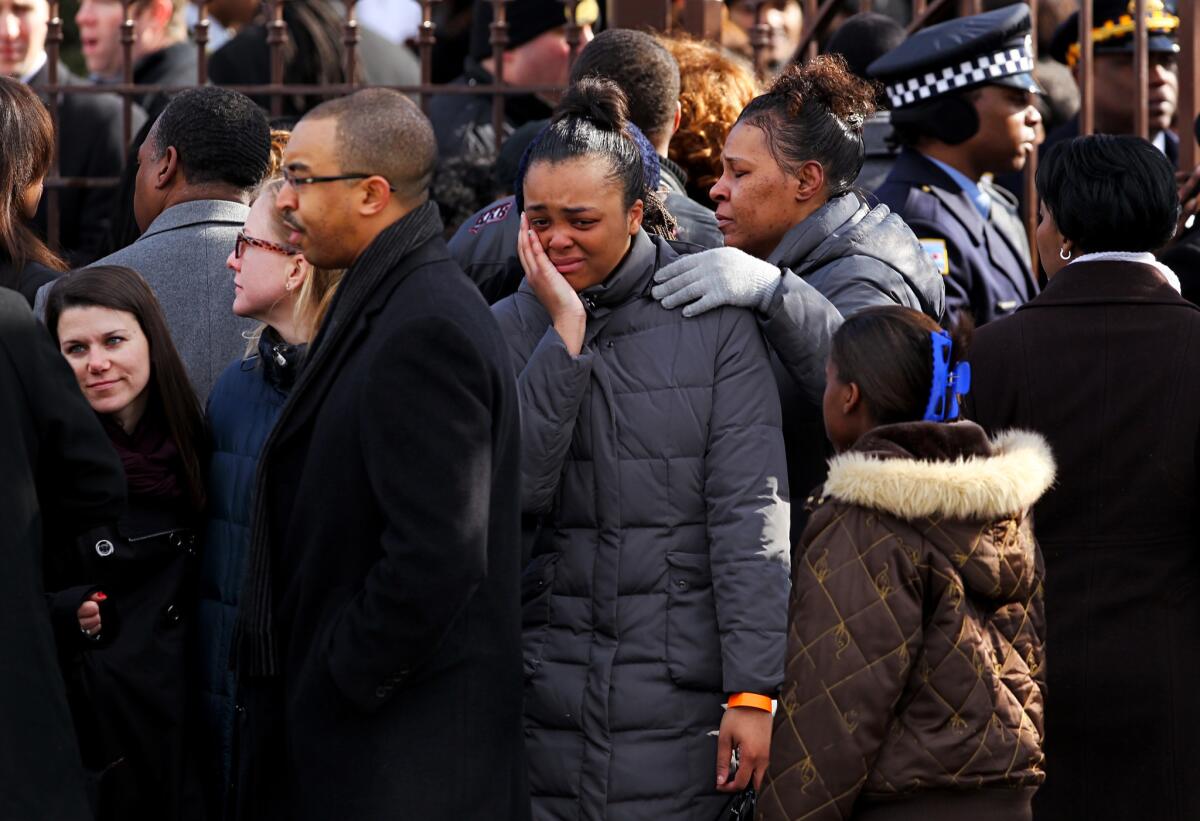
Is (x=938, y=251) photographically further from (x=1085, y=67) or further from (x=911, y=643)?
(x=911, y=643)

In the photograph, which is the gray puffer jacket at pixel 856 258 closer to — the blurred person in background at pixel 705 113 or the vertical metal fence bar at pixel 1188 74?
the blurred person in background at pixel 705 113

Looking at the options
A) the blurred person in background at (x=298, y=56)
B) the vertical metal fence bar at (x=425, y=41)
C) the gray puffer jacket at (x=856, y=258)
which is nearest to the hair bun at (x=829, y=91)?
the gray puffer jacket at (x=856, y=258)

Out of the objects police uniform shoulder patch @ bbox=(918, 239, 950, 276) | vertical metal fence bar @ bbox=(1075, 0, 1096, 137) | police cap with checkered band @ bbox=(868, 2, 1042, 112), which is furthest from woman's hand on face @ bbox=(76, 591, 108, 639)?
vertical metal fence bar @ bbox=(1075, 0, 1096, 137)

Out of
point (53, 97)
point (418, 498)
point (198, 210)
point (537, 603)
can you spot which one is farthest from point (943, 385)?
point (53, 97)

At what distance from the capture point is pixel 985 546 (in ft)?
11.0

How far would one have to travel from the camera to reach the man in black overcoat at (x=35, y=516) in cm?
345

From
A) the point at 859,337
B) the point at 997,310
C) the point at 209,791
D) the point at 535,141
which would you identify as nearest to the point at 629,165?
the point at 535,141

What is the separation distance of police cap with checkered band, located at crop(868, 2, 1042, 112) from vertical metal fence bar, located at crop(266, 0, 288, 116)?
196cm

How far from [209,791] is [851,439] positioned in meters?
1.59

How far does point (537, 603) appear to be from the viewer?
3777 millimetres

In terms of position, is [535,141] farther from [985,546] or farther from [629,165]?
[985,546]

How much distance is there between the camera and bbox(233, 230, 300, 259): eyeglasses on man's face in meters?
4.08

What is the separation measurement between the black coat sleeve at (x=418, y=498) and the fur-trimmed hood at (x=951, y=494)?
0.67m

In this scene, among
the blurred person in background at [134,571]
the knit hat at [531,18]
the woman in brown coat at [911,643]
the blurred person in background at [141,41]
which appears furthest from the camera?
the blurred person in background at [141,41]
